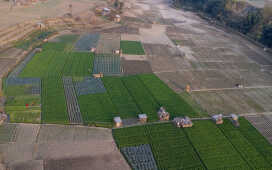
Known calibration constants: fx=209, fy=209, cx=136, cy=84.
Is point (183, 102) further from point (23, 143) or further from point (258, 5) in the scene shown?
point (258, 5)

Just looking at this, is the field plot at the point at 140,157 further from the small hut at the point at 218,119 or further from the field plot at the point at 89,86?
the field plot at the point at 89,86

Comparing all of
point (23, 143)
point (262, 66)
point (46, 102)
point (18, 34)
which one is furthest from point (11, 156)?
point (262, 66)

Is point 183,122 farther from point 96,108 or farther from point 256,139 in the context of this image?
point 96,108

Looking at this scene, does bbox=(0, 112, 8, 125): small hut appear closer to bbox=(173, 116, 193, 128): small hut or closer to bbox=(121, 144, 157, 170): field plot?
bbox=(121, 144, 157, 170): field plot

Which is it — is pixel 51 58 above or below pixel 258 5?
below

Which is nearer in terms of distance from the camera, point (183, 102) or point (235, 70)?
point (183, 102)

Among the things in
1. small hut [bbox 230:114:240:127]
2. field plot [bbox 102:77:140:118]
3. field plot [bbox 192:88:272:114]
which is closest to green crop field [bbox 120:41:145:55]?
field plot [bbox 102:77:140:118]

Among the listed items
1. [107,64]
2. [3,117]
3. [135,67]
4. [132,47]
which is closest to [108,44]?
[132,47]
